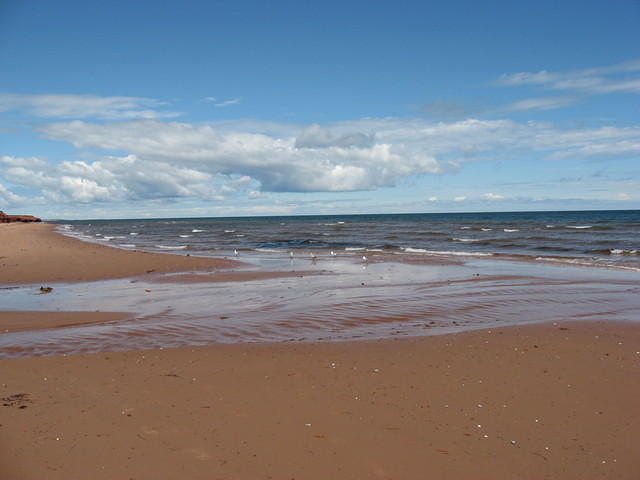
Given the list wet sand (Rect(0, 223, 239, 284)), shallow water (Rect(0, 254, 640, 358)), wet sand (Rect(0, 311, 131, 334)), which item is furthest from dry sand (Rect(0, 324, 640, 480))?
wet sand (Rect(0, 223, 239, 284))

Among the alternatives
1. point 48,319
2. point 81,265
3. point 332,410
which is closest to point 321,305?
point 48,319

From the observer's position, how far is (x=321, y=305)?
1189 cm

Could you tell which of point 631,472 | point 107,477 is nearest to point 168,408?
point 107,477

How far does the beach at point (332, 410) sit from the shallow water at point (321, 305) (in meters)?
0.96

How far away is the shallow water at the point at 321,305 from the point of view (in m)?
8.76

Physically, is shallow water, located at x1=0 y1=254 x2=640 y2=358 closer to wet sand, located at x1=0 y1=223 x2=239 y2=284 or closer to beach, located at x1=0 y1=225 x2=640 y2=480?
beach, located at x1=0 y1=225 x2=640 y2=480

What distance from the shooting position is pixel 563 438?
4.77 metres

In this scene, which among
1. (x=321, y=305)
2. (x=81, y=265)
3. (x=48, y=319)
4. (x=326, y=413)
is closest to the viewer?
(x=326, y=413)

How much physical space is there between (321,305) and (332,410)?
6.55 meters

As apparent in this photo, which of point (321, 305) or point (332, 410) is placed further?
point (321, 305)

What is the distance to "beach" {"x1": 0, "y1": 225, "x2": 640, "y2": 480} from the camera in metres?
4.32

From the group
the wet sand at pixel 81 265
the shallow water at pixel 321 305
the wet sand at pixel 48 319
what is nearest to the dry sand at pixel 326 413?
the shallow water at pixel 321 305

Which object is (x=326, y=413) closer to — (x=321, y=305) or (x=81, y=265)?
(x=321, y=305)

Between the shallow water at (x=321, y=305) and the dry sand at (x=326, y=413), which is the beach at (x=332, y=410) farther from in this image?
the shallow water at (x=321, y=305)
